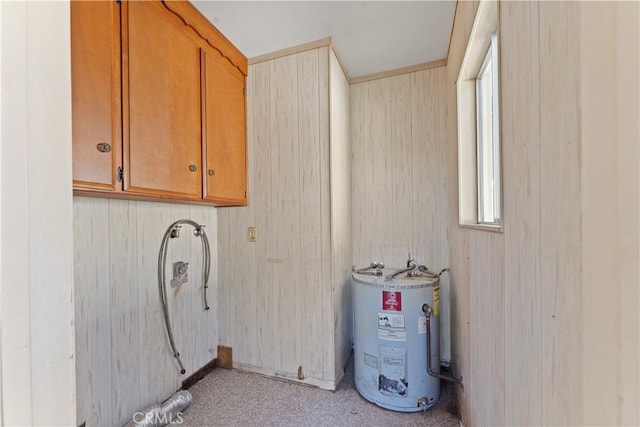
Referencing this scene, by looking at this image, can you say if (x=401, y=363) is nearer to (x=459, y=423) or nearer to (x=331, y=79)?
(x=459, y=423)

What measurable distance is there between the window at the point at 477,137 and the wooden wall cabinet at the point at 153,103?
4.87 feet

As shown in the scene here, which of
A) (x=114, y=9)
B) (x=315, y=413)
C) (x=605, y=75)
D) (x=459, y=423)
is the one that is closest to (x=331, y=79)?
(x=114, y=9)

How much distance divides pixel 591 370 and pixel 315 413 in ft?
5.36

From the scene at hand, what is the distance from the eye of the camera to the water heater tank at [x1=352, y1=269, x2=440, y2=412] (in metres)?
1.67

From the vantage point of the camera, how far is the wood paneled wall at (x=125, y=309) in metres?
1.31

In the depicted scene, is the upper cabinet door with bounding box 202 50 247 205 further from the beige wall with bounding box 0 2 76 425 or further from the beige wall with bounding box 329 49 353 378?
the beige wall with bounding box 0 2 76 425

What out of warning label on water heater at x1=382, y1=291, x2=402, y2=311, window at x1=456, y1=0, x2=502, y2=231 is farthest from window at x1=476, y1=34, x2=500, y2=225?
warning label on water heater at x1=382, y1=291, x2=402, y2=311

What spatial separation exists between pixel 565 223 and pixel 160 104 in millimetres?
1648

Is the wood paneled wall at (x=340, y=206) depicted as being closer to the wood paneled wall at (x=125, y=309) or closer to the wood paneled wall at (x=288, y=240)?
the wood paneled wall at (x=288, y=240)

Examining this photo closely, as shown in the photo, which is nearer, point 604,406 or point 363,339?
point 604,406

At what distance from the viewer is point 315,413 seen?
5.44ft

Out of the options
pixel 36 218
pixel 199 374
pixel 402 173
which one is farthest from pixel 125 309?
pixel 402 173

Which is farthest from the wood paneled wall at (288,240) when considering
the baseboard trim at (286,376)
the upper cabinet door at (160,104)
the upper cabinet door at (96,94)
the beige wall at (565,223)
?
the beige wall at (565,223)

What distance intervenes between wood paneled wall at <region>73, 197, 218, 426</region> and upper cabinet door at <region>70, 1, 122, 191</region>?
349 mm
